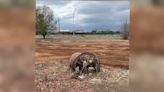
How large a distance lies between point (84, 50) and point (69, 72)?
0.74ft

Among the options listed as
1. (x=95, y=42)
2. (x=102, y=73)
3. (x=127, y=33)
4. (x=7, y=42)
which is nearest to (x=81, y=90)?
(x=102, y=73)

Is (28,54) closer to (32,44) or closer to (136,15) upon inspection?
(32,44)

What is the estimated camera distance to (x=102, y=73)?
149cm

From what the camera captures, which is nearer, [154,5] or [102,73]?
[154,5]

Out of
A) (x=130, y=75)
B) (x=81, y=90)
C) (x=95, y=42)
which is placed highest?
(x=95, y=42)

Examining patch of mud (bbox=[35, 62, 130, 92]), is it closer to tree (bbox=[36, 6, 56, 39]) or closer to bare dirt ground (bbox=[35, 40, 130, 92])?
bare dirt ground (bbox=[35, 40, 130, 92])

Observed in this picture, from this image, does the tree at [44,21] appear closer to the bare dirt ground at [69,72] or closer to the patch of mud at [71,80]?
the bare dirt ground at [69,72]

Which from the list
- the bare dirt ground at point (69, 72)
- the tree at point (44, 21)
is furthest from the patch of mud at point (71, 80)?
the tree at point (44, 21)

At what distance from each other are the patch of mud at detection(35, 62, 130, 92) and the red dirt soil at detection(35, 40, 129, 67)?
1.4 inches

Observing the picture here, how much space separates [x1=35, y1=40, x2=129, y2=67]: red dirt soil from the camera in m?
1.33

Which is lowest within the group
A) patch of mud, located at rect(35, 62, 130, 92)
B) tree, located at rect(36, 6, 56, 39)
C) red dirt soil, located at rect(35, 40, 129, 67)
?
patch of mud, located at rect(35, 62, 130, 92)

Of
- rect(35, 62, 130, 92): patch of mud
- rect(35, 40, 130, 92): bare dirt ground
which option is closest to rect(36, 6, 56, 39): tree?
rect(35, 40, 130, 92): bare dirt ground

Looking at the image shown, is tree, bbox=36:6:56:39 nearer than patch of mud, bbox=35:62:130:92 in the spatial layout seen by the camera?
Yes

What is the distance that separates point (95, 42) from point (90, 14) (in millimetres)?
139
